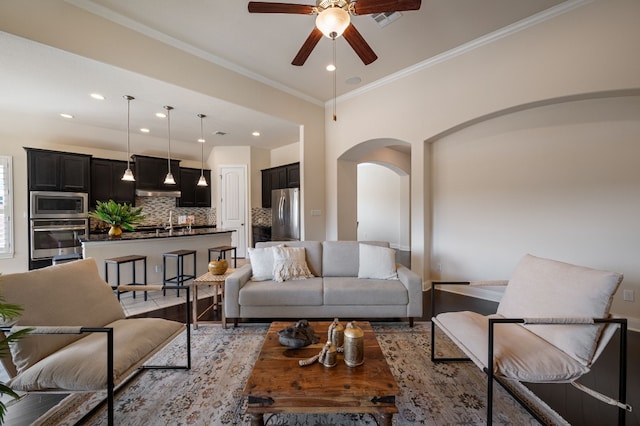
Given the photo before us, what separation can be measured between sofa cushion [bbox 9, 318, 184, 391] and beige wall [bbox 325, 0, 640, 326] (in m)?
3.64

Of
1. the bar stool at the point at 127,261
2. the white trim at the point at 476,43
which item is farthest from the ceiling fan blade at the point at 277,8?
the bar stool at the point at 127,261

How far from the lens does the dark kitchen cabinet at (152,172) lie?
575cm

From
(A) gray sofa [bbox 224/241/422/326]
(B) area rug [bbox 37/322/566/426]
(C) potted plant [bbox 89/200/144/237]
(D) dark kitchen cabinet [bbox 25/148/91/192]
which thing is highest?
(D) dark kitchen cabinet [bbox 25/148/91/192]

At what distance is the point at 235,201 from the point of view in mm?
6707

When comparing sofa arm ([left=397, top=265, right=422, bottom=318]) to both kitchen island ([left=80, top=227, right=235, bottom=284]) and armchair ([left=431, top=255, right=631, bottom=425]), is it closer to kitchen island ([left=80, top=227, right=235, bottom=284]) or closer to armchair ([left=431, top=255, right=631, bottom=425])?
armchair ([left=431, top=255, right=631, bottom=425])

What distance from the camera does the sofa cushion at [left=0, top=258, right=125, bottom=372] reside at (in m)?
1.45

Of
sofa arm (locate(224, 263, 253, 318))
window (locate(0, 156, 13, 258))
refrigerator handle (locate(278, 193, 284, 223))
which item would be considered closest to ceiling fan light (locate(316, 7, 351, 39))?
sofa arm (locate(224, 263, 253, 318))

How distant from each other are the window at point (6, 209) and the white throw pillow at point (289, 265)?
517cm

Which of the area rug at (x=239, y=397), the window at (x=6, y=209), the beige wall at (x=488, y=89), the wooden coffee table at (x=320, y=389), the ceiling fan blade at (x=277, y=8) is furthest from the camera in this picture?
the window at (x=6, y=209)

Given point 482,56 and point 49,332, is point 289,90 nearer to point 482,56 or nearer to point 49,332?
point 482,56

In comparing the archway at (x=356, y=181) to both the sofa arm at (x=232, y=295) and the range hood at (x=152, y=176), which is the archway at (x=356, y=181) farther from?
the range hood at (x=152, y=176)

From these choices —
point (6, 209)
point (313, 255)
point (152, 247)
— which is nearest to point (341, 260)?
point (313, 255)

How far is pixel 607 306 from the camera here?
149 cm

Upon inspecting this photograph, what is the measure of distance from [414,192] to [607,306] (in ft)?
9.08
